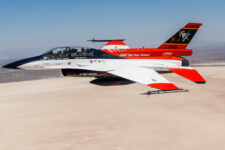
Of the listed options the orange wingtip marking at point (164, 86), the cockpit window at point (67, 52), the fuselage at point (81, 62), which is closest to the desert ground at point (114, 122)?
the orange wingtip marking at point (164, 86)

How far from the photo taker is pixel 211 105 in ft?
42.7

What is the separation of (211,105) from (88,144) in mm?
9187

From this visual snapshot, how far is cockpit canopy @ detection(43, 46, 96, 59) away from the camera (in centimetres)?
1435

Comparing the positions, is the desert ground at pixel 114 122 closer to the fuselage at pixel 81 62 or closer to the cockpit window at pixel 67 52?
the fuselage at pixel 81 62

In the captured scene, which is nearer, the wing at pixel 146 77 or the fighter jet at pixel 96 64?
the wing at pixel 146 77

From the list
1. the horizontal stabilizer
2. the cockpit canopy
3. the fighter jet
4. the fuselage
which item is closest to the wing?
the fighter jet

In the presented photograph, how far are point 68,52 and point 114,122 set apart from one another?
700 centimetres

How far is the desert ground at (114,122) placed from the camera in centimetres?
817

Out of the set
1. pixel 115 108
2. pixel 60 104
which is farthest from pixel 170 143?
pixel 60 104

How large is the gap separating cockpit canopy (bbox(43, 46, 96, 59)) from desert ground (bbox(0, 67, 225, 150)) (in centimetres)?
342

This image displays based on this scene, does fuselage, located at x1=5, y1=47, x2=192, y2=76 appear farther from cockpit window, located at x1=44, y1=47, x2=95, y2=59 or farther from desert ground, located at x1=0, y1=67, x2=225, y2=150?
desert ground, located at x1=0, y1=67, x2=225, y2=150

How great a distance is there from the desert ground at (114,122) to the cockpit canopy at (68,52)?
3417 mm

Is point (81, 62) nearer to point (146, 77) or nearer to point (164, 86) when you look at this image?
point (146, 77)

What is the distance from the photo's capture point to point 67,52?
47.8ft
